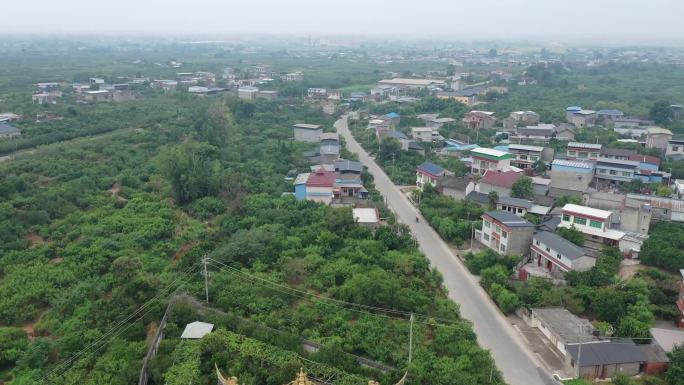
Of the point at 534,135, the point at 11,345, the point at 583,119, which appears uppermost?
the point at 583,119

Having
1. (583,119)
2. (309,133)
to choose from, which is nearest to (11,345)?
(309,133)

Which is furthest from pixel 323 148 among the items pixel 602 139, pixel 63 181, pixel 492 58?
pixel 492 58

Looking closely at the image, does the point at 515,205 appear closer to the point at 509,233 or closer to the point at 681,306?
the point at 509,233

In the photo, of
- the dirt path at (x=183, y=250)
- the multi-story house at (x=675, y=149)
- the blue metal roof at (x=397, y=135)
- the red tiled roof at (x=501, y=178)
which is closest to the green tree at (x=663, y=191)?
the red tiled roof at (x=501, y=178)

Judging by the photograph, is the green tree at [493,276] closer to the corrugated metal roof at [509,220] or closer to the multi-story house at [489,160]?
the corrugated metal roof at [509,220]

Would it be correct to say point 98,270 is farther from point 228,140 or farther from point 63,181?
point 228,140

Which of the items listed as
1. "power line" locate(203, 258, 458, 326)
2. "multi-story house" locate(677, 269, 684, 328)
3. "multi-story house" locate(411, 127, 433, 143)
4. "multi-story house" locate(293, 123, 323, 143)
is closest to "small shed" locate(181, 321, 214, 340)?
"power line" locate(203, 258, 458, 326)
